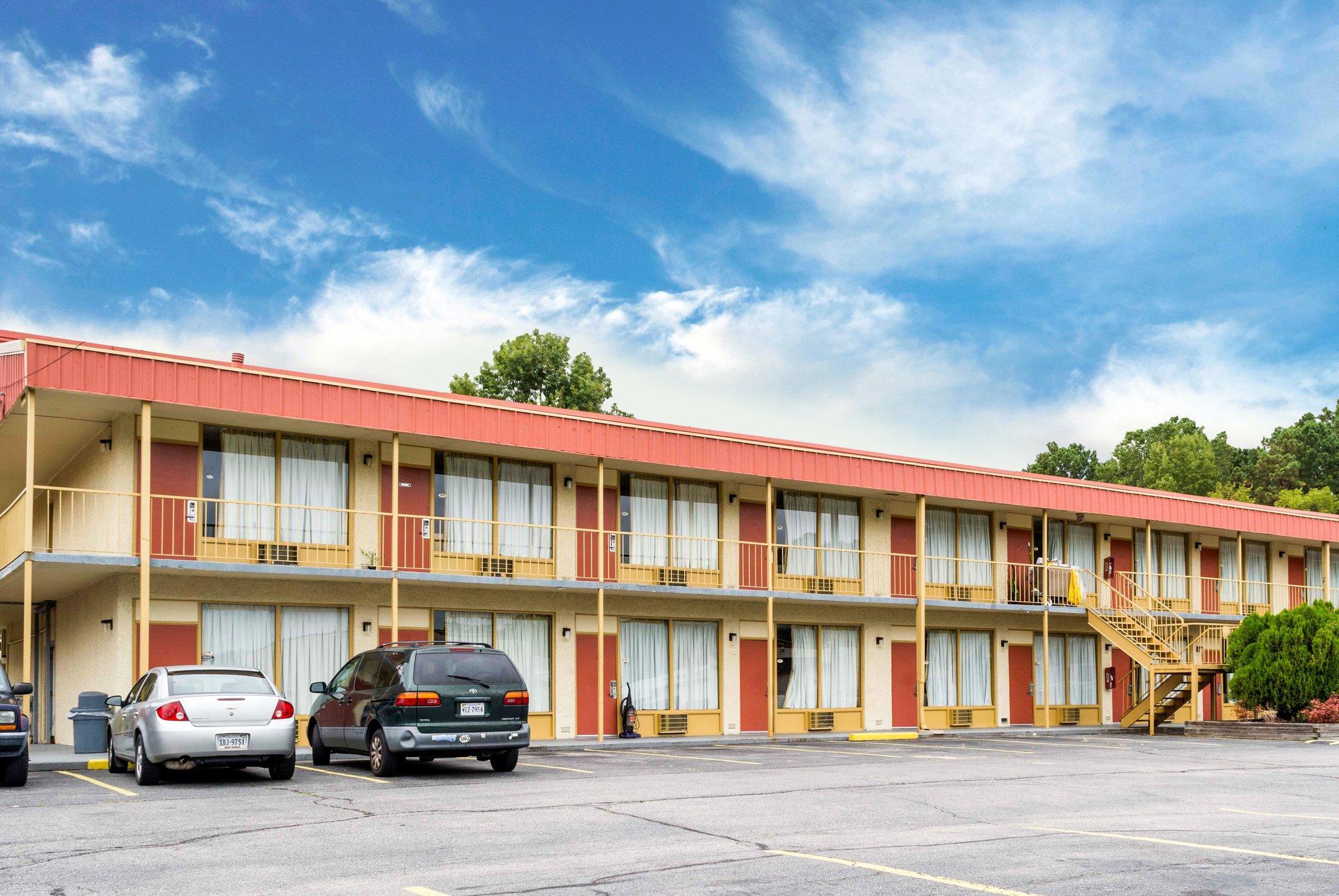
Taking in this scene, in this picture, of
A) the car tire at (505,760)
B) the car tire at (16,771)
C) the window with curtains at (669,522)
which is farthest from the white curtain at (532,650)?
the car tire at (16,771)

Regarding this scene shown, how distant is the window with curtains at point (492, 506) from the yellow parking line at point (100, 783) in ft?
25.8

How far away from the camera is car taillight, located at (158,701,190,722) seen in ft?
48.2

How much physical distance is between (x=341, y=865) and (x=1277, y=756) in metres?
17.2

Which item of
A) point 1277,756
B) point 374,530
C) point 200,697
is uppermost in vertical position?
point 374,530

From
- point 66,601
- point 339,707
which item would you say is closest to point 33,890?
point 339,707

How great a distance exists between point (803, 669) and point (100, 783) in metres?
16.3

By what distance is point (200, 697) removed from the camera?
14891 mm

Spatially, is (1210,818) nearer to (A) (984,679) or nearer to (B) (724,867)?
(B) (724,867)

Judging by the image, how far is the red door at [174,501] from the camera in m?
21.2

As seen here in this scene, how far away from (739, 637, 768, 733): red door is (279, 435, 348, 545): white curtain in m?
9.03

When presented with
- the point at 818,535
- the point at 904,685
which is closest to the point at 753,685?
the point at 818,535

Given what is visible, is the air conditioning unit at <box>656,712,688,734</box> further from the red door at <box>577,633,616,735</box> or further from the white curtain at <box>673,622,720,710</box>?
the red door at <box>577,633,616,735</box>

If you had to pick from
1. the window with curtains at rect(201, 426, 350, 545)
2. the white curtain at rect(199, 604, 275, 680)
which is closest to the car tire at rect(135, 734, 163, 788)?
the white curtain at rect(199, 604, 275, 680)

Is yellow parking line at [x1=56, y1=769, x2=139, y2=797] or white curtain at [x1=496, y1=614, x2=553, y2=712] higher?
white curtain at [x1=496, y1=614, x2=553, y2=712]
